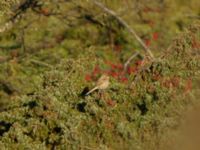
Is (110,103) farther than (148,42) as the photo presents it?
No

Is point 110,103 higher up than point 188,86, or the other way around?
point 188,86

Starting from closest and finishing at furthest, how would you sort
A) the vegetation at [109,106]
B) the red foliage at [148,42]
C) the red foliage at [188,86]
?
the vegetation at [109,106]
the red foliage at [188,86]
the red foliage at [148,42]

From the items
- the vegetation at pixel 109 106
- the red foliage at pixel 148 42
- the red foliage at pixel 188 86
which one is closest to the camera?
the vegetation at pixel 109 106

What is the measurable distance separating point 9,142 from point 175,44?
225 centimetres

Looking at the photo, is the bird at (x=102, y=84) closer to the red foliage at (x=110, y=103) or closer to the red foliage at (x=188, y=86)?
the red foliage at (x=110, y=103)

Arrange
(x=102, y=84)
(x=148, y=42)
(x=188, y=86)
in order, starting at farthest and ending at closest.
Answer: (x=148, y=42), (x=188, y=86), (x=102, y=84)

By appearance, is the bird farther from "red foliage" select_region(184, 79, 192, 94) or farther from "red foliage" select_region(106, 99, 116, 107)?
"red foliage" select_region(184, 79, 192, 94)

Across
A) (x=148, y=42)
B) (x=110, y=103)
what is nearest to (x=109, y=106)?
(x=110, y=103)

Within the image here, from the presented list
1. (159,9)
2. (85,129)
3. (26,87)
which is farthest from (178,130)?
(159,9)

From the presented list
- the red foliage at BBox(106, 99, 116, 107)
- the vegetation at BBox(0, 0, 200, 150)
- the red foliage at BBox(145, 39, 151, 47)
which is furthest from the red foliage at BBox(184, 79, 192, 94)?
the red foliage at BBox(145, 39, 151, 47)

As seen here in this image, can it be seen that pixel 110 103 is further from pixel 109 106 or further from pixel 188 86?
pixel 188 86

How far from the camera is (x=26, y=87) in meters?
11.0

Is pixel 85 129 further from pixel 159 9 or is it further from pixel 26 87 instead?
pixel 159 9

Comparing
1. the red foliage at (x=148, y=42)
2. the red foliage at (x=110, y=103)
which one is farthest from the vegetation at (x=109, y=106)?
the red foliage at (x=148, y=42)
